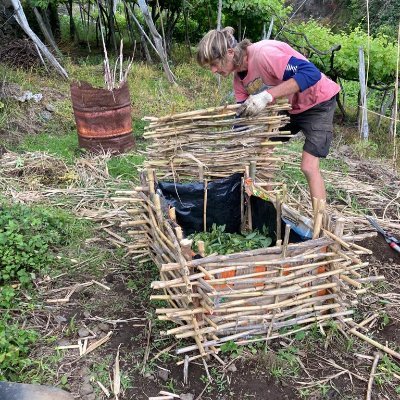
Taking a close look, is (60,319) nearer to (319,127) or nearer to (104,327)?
(104,327)

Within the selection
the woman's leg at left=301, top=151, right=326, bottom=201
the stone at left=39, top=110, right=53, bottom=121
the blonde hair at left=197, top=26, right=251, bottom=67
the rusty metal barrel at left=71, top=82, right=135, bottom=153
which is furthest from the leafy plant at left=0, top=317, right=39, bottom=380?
the stone at left=39, top=110, right=53, bottom=121

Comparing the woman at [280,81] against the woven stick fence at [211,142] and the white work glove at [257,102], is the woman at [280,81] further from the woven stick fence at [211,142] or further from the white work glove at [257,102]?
the woven stick fence at [211,142]

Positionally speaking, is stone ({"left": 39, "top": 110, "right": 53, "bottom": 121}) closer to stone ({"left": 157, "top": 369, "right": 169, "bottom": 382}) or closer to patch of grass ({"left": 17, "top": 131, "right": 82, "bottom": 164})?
patch of grass ({"left": 17, "top": 131, "right": 82, "bottom": 164})

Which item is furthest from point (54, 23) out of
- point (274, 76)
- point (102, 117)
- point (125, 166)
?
point (274, 76)

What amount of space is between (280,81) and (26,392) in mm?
2385

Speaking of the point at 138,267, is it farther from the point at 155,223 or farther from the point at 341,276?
the point at 341,276

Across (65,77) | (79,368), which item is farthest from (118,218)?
(65,77)

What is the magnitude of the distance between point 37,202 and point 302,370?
8.91ft

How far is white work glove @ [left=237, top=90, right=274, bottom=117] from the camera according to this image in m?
2.91

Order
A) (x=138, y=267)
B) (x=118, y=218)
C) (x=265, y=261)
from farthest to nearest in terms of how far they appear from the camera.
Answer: (x=118, y=218) → (x=138, y=267) → (x=265, y=261)

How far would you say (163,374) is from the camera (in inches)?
90.2

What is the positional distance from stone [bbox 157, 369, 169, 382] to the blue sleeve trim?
75.4 inches

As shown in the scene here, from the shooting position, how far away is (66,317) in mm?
2715

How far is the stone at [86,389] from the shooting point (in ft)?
7.22
